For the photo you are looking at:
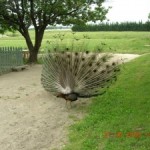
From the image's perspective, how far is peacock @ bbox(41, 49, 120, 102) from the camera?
10289 mm

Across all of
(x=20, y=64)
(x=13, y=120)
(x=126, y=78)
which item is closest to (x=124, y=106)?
(x=13, y=120)

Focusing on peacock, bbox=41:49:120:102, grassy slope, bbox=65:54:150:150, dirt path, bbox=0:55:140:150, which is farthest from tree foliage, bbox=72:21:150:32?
peacock, bbox=41:49:120:102

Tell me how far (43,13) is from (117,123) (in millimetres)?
13549

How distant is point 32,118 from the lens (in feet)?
31.3

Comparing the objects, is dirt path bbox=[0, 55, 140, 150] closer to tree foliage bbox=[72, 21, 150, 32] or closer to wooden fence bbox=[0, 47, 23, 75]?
wooden fence bbox=[0, 47, 23, 75]

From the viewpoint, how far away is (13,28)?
22266 mm

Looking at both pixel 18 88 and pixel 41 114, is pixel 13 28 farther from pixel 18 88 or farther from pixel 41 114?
pixel 41 114

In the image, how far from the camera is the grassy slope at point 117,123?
7199mm

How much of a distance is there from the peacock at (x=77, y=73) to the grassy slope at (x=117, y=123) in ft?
1.80

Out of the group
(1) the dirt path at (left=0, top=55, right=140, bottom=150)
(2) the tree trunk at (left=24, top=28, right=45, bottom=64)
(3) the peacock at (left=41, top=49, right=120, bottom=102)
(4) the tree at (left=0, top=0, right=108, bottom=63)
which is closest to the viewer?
(1) the dirt path at (left=0, top=55, right=140, bottom=150)

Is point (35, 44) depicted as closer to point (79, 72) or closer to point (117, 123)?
point (79, 72)

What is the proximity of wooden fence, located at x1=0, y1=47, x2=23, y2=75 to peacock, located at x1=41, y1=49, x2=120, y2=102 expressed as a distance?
7752 millimetres

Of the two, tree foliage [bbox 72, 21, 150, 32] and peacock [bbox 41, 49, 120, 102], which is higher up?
tree foliage [bbox 72, 21, 150, 32]

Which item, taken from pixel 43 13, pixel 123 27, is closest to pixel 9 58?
pixel 43 13
